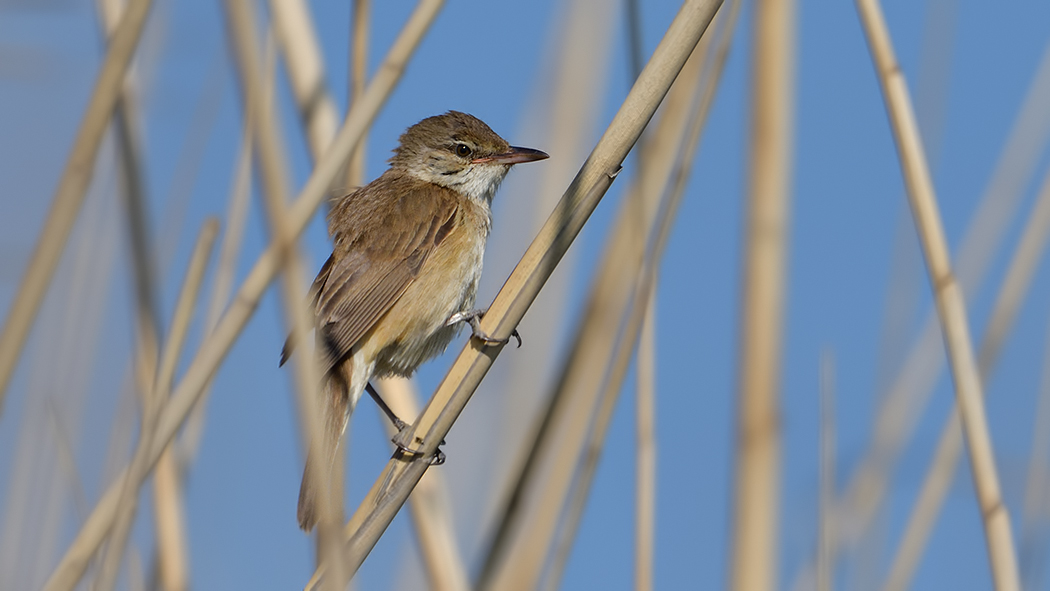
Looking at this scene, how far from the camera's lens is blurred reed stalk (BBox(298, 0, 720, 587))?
1.73m

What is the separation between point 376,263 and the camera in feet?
9.84

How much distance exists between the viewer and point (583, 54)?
3365 mm

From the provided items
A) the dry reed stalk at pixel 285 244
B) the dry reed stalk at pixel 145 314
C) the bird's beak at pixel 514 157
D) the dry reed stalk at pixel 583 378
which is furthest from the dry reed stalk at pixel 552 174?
the dry reed stalk at pixel 285 244

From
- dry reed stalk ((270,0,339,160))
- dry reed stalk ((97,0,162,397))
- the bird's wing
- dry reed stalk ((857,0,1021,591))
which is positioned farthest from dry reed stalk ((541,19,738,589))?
dry reed stalk ((97,0,162,397))

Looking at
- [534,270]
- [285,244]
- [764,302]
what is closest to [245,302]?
[285,244]

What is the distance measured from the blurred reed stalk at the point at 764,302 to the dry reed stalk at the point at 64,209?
149 centimetres

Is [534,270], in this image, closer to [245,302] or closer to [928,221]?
[245,302]

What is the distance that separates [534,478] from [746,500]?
0.56 m

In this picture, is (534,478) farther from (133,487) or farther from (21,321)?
(21,321)

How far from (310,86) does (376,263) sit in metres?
0.61

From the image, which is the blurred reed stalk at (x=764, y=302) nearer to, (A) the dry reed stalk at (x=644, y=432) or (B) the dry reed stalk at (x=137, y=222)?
(A) the dry reed stalk at (x=644, y=432)

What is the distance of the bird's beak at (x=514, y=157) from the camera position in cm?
320

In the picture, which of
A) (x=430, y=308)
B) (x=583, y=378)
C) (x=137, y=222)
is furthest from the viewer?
(x=430, y=308)

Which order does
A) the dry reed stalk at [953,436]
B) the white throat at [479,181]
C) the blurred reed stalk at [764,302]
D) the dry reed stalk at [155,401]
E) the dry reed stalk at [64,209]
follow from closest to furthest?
the dry reed stalk at [64,209] → the dry reed stalk at [155,401] → the blurred reed stalk at [764,302] → the dry reed stalk at [953,436] → the white throat at [479,181]
